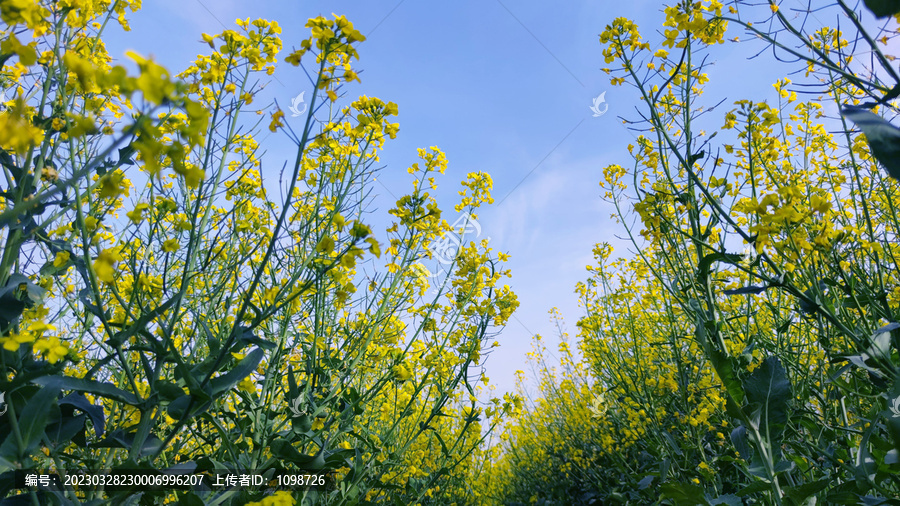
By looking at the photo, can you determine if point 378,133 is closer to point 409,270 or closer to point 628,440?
point 409,270

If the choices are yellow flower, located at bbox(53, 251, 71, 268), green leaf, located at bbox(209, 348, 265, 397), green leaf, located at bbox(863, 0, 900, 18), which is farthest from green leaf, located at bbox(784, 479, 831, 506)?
yellow flower, located at bbox(53, 251, 71, 268)

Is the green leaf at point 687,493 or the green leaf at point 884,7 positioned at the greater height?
the green leaf at point 884,7

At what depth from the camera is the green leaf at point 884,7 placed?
2.09 feet

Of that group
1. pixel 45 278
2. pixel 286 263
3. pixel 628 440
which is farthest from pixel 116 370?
pixel 628 440

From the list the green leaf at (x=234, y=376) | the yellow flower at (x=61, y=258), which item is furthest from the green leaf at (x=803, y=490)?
the yellow flower at (x=61, y=258)

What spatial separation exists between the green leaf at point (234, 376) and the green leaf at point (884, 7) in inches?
55.0

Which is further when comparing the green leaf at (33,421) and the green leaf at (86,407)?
the green leaf at (86,407)

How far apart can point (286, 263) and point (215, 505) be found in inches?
39.9

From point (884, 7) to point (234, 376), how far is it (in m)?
1.45

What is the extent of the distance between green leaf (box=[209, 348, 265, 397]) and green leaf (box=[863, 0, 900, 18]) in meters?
1.40

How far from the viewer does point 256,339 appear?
119cm

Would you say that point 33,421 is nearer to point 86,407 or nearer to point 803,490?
point 86,407

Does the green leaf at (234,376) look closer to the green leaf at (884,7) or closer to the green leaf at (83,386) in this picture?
the green leaf at (83,386)

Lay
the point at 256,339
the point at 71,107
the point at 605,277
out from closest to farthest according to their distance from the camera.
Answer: the point at 256,339
the point at 71,107
the point at 605,277
